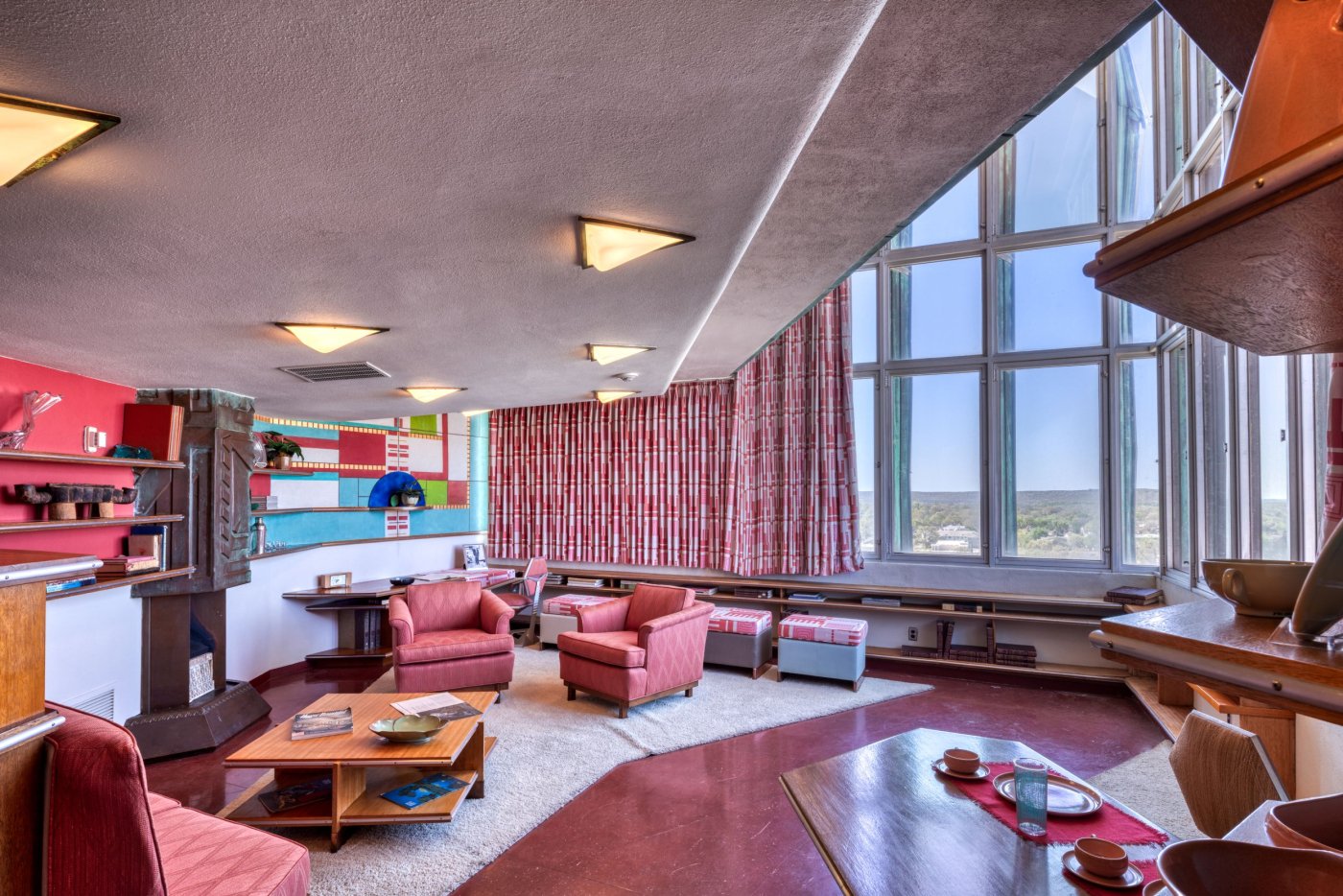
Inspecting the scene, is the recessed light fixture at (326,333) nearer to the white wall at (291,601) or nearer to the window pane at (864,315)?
the white wall at (291,601)

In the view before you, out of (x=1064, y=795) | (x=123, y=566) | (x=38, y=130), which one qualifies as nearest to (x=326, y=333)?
(x=38, y=130)

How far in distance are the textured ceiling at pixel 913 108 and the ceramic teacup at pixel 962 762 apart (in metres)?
1.91

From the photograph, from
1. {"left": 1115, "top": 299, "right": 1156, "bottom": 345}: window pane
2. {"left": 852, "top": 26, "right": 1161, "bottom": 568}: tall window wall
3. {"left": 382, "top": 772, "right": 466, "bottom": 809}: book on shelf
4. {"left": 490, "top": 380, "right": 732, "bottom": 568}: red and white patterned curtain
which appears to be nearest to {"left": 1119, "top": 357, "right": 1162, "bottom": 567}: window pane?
{"left": 852, "top": 26, "right": 1161, "bottom": 568}: tall window wall

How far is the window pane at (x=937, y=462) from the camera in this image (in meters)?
5.77

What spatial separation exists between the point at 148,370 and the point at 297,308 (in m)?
1.67

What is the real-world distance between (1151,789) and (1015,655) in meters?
1.89

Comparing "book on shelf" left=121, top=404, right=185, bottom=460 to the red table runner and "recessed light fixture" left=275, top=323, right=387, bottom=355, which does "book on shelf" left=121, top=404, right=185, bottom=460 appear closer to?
"recessed light fixture" left=275, top=323, right=387, bottom=355

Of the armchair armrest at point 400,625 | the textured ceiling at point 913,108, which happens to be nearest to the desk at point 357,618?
the armchair armrest at point 400,625

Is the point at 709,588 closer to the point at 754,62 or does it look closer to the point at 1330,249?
the point at 754,62

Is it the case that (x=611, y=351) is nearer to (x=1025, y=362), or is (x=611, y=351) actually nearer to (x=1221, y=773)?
(x=1221, y=773)

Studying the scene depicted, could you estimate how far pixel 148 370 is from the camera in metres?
3.68

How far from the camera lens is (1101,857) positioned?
1379 mm

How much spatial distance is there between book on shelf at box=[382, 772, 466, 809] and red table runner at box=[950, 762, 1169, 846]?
2.27 meters

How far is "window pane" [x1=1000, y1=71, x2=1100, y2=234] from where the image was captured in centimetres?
543
